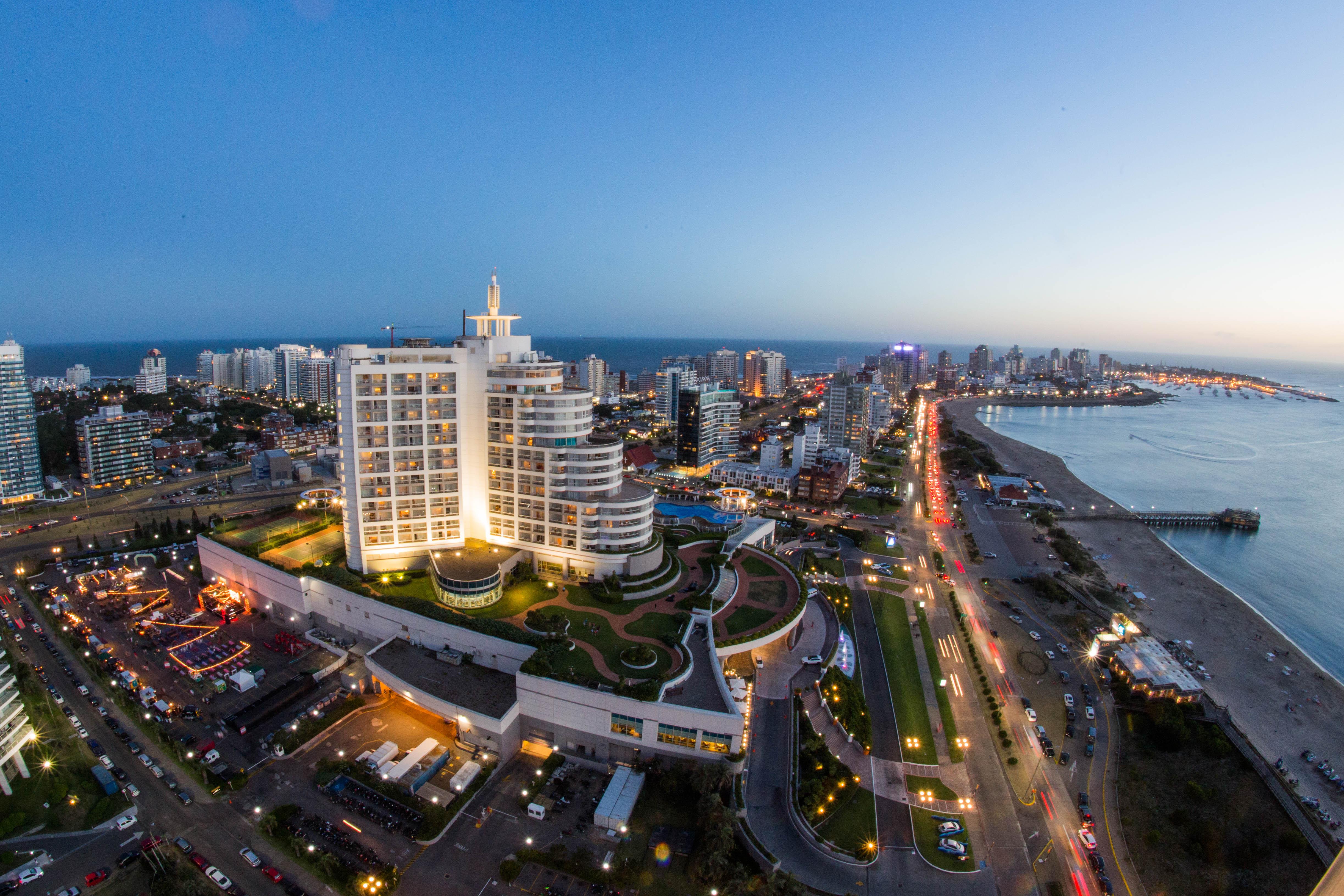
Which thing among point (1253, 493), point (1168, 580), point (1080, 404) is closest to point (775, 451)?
point (1168, 580)

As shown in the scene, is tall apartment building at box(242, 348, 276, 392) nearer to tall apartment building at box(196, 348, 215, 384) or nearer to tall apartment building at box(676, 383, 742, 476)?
tall apartment building at box(196, 348, 215, 384)

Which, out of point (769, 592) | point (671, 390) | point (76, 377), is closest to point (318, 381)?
point (76, 377)

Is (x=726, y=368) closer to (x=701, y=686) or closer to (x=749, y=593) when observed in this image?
(x=749, y=593)

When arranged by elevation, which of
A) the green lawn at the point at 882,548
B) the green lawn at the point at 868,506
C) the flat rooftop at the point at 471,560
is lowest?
the green lawn at the point at 882,548

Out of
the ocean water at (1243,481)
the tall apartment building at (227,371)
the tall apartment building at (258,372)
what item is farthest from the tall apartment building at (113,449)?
the ocean water at (1243,481)

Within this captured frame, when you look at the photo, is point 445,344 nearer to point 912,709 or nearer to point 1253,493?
point 912,709

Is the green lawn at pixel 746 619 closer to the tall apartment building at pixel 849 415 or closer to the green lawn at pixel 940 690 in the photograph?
the green lawn at pixel 940 690
